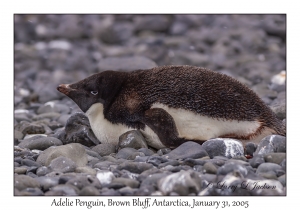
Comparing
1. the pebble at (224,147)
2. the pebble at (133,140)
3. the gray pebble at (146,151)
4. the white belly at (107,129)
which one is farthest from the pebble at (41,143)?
the pebble at (224,147)

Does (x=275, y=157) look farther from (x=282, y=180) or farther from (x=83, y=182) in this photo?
(x=83, y=182)

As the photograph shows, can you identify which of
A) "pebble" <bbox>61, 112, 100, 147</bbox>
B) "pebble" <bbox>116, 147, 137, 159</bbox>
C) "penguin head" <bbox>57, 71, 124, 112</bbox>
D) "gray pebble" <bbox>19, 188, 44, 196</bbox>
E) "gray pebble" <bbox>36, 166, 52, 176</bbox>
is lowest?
"gray pebble" <bbox>19, 188, 44, 196</bbox>

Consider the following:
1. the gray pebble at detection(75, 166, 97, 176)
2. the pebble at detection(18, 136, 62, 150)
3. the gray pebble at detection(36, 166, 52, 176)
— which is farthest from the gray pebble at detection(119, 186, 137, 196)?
the pebble at detection(18, 136, 62, 150)

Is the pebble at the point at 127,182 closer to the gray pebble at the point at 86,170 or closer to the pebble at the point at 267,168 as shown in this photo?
the gray pebble at the point at 86,170

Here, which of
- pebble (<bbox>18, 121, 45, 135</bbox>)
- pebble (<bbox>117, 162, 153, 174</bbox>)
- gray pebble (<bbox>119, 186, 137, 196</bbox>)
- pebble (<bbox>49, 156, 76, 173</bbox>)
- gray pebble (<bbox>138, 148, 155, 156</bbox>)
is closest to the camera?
gray pebble (<bbox>119, 186, 137, 196</bbox>)

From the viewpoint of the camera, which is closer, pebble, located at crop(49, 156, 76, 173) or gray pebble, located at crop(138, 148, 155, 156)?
pebble, located at crop(49, 156, 76, 173)

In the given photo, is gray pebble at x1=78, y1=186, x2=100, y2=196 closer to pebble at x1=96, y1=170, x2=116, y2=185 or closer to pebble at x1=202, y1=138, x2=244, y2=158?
pebble at x1=96, y1=170, x2=116, y2=185

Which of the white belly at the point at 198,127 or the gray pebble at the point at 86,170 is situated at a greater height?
the white belly at the point at 198,127
